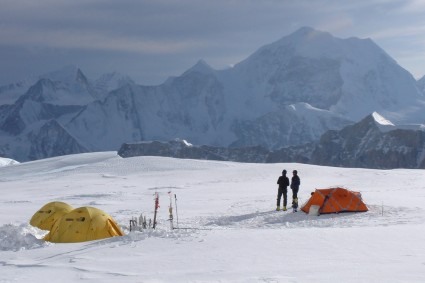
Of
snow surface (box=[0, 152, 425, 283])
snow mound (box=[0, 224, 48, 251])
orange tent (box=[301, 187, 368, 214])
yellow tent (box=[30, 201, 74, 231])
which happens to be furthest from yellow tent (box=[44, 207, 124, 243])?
orange tent (box=[301, 187, 368, 214])

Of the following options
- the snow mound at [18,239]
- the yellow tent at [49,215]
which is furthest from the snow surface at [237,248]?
the yellow tent at [49,215]

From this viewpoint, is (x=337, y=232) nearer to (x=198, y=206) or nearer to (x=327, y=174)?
(x=198, y=206)

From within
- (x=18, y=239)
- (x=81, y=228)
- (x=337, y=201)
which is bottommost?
(x=18, y=239)

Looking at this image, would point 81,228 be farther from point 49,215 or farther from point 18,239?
point 49,215

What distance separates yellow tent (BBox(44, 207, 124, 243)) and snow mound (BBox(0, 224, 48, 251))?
2.84 ft

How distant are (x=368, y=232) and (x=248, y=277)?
595 centimetres

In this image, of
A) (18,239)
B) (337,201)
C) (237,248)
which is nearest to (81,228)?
(18,239)

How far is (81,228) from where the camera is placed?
16.6 meters

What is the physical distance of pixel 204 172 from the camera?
51.4 m

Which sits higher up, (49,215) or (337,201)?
(337,201)

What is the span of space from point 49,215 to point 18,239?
4.27 meters

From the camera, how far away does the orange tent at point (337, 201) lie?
22.3 meters

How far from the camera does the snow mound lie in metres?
15.0

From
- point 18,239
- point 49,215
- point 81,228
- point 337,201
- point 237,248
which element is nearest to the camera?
point 237,248
